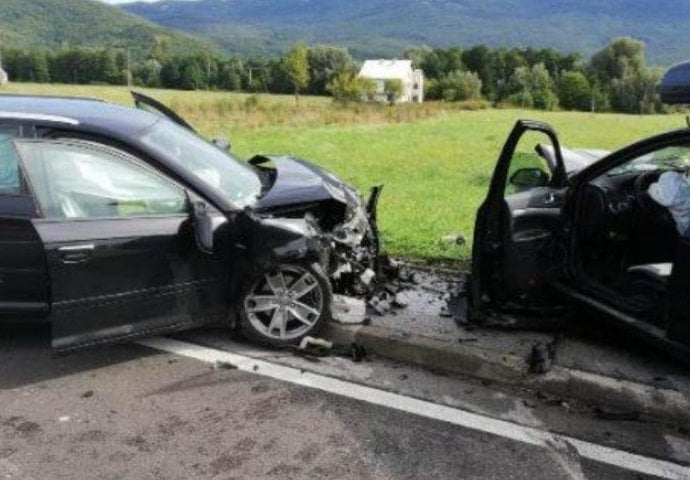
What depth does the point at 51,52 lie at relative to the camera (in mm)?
79375

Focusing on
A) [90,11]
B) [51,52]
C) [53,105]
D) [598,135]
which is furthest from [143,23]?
[53,105]

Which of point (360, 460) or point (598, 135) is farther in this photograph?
point (598, 135)

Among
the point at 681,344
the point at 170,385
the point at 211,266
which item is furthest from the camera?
the point at 211,266

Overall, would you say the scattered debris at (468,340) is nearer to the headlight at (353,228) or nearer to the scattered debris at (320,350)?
the scattered debris at (320,350)

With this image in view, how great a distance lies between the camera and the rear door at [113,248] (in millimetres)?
4422

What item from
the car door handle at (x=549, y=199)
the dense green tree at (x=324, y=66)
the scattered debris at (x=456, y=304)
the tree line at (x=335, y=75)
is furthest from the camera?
the dense green tree at (x=324, y=66)

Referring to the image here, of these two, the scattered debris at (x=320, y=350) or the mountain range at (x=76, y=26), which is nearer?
the scattered debris at (x=320, y=350)

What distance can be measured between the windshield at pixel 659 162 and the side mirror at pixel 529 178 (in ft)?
1.54

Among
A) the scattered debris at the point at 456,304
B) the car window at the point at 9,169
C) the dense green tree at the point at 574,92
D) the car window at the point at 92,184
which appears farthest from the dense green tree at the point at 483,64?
the car window at the point at 9,169

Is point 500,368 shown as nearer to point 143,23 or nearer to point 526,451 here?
point 526,451

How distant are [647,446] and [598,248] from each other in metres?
1.57

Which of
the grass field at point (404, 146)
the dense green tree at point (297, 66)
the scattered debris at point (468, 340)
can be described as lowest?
the grass field at point (404, 146)

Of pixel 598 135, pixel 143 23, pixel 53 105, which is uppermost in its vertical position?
pixel 143 23

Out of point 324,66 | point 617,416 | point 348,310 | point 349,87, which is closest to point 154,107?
point 348,310
